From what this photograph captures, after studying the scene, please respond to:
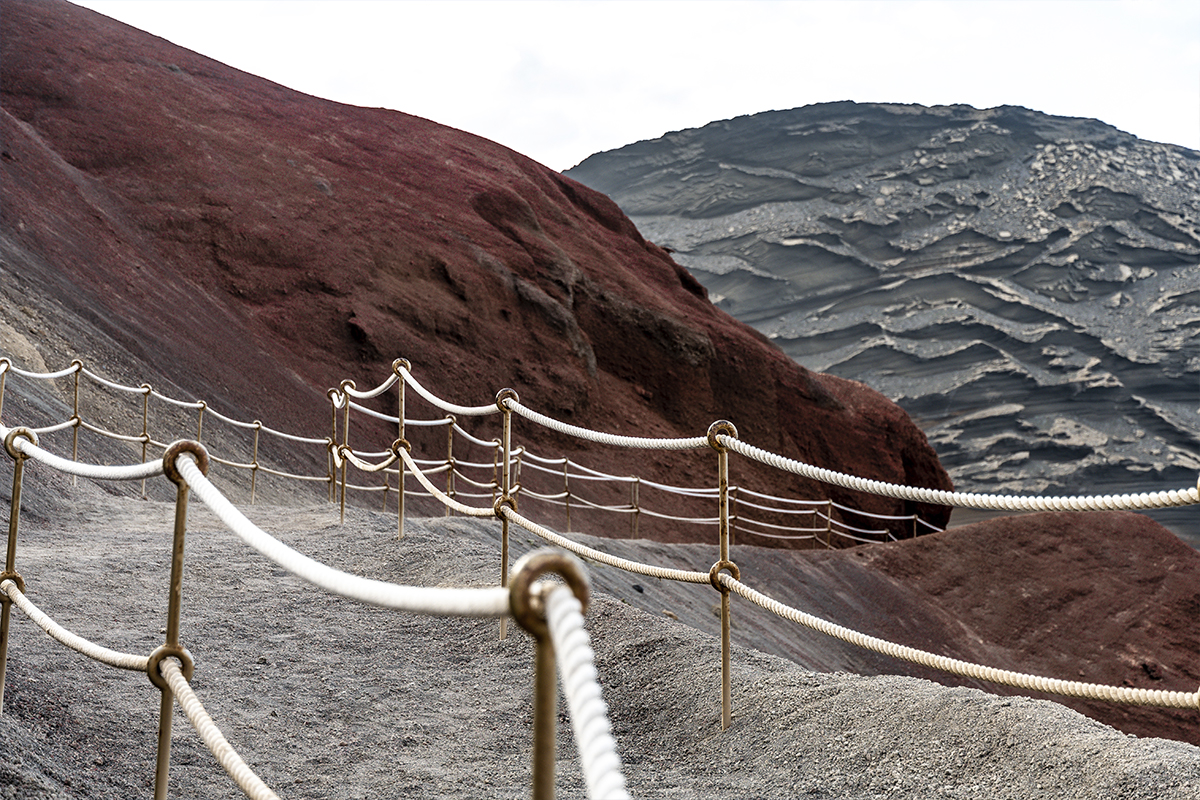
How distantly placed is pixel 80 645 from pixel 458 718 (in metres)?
1.54

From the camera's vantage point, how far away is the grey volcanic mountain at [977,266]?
3978 cm

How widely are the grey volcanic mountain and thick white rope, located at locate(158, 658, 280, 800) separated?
38428 mm

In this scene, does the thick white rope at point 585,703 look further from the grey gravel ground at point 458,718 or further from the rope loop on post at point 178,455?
the grey gravel ground at point 458,718

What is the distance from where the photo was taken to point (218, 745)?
188 centimetres

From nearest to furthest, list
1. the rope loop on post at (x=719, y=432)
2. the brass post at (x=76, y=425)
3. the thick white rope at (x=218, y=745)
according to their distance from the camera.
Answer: the thick white rope at (x=218, y=745) < the rope loop on post at (x=719, y=432) < the brass post at (x=76, y=425)

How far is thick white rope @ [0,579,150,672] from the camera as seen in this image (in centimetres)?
228

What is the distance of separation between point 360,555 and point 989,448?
125 feet

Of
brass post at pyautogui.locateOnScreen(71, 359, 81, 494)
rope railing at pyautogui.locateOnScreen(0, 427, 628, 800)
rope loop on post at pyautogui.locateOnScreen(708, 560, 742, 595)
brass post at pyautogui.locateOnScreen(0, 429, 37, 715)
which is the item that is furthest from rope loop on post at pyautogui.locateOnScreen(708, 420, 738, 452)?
brass post at pyautogui.locateOnScreen(71, 359, 81, 494)

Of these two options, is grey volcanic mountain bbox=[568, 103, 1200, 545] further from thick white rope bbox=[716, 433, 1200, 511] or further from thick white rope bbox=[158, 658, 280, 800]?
thick white rope bbox=[158, 658, 280, 800]

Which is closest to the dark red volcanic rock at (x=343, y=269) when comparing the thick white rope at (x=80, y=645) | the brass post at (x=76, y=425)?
the brass post at (x=76, y=425)

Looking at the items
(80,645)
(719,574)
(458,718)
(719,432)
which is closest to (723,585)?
(719,574)

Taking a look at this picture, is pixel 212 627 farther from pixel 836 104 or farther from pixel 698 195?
pixel 836 104

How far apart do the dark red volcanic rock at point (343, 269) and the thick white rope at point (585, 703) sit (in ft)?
37.5

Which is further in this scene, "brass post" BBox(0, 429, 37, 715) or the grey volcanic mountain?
the grey volcanic mountain
